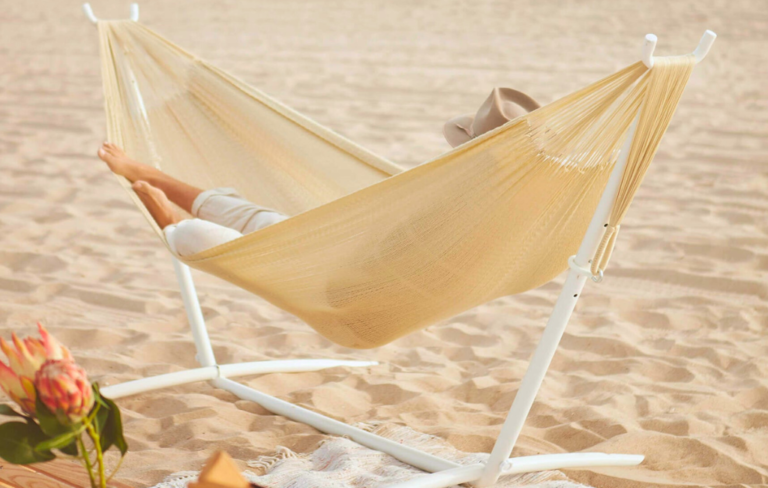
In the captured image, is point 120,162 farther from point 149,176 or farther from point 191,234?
point 191,234

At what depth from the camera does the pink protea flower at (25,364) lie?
706mm

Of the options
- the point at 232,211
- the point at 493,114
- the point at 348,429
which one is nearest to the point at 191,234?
the point at 232,211

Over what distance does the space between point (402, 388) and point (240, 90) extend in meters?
0.85

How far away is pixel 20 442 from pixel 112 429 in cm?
8

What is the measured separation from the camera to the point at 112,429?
2.59 ft

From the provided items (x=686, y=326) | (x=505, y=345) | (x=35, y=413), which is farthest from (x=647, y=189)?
(x=35, y=413)

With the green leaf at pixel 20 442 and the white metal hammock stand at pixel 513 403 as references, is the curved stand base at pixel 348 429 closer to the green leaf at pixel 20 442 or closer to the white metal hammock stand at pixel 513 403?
the white metal hammock stand at pixel 513 403

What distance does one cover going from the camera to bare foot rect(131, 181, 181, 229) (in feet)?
5.70

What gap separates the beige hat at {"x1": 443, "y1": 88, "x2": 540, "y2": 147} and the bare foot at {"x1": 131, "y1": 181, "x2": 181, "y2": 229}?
63cm

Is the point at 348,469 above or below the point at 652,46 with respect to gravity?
below

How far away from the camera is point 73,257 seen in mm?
2570

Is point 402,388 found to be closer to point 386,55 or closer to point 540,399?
point 540,399

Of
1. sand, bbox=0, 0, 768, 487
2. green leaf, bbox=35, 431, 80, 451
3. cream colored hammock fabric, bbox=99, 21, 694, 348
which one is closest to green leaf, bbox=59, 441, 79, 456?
green leaf, bbox=35, 431, 80, 451

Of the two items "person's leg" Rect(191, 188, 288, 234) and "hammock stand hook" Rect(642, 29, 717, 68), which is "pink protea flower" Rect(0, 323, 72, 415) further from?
"person's leg" Rect(191, 188, 288, 234)
